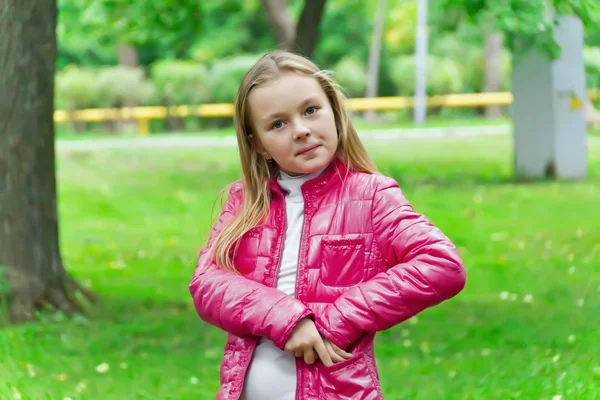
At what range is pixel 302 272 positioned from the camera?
2719mm

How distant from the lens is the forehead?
2807 mm

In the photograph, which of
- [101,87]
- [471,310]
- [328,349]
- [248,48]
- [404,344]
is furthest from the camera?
[248,48]

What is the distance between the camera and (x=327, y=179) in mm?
2838

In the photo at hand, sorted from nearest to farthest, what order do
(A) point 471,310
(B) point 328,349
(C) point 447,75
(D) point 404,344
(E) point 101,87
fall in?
(B) point 328,349 → (D) point 404,344 → (A) point 471,310 → (E) point 101,87 → (C) point 447,75

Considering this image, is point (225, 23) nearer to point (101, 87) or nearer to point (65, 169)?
point (101, 87)

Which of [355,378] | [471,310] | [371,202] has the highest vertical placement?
[371,202]

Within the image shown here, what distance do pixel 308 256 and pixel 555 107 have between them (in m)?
11.8

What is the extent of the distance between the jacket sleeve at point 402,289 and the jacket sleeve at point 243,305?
3.9 inches

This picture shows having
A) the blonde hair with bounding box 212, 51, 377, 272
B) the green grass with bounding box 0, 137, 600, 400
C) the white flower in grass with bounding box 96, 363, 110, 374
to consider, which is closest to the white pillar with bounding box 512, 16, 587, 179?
the green grass with bounding box 0, 137, 600, 400

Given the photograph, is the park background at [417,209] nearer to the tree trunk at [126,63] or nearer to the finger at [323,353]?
the finger at [323,353]

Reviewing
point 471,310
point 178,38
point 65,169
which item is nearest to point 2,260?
point 471,310

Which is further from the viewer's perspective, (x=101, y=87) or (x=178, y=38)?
(x=101, y=87)

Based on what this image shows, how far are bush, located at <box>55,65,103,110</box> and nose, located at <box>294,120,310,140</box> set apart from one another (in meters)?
28.0

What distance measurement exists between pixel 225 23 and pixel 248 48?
132 cm
